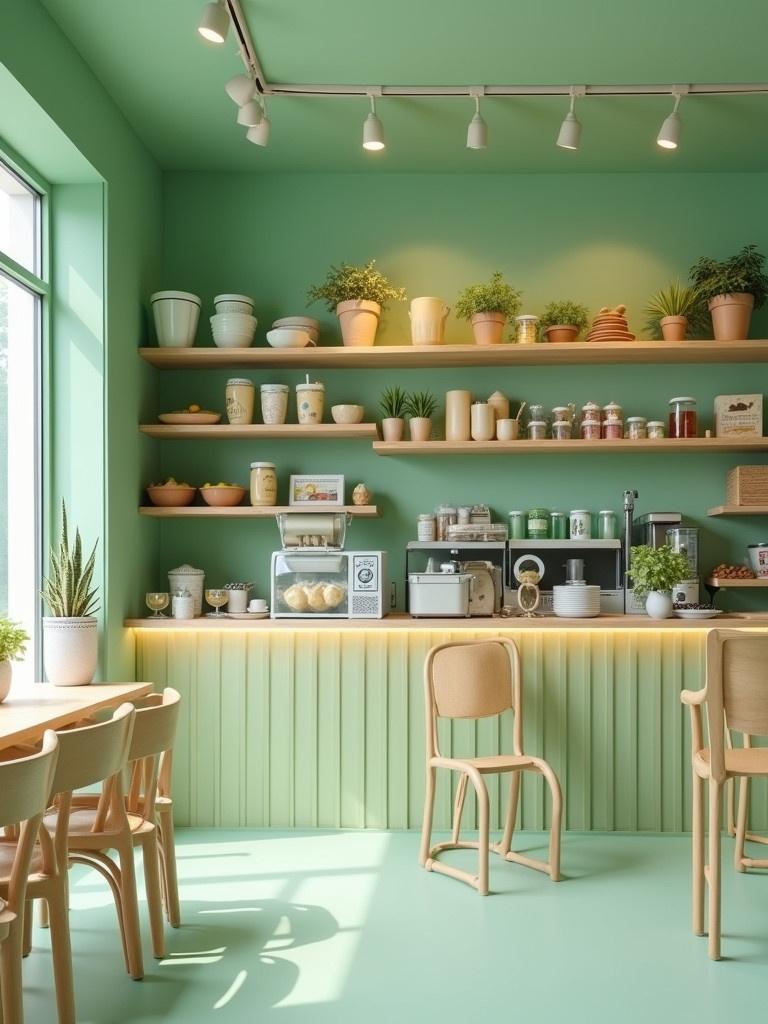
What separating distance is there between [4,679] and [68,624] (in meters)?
0.55

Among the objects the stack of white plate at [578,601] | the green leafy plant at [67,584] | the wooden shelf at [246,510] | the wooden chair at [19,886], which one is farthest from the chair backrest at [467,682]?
the wooden chair at [19,886]

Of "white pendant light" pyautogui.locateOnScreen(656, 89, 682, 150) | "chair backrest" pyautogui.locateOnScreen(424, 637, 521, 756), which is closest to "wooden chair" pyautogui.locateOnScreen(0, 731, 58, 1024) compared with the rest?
"chair backrest" pyautogui.locateOnScreen(424, 637, 521, 756)

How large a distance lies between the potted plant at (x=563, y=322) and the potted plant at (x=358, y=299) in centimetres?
74

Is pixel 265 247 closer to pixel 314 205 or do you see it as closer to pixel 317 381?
pixel 314 205

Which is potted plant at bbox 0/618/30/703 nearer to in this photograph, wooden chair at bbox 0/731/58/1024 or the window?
the window

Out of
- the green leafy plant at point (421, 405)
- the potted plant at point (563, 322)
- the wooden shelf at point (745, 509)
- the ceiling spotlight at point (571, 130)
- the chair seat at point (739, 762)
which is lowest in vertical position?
the chair seat at point (739, 762)

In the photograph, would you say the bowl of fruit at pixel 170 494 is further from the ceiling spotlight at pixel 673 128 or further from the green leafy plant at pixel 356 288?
the ceiling spotlight at pixel 673 128

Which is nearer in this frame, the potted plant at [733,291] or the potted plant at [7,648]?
the potted plant at [7,648]

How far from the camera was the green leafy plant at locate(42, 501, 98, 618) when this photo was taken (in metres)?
3.68

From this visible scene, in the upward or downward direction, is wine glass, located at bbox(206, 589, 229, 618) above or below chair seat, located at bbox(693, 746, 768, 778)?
above

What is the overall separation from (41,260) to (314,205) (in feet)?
4.71

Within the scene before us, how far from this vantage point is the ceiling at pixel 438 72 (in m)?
3.41

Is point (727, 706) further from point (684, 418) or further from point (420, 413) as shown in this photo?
point (420, 413)

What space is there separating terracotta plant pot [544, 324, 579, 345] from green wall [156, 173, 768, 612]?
0.24 metres
